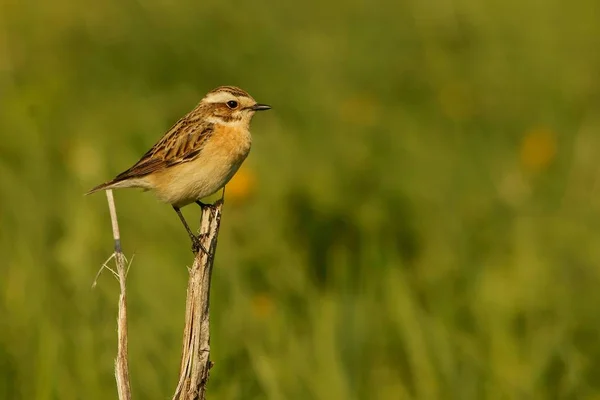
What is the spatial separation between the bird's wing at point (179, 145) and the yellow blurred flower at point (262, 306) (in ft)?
3.55

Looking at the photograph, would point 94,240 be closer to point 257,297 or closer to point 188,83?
point 257,297

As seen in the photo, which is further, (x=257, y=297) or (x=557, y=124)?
(x=557, y=124)

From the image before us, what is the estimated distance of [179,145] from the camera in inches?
244

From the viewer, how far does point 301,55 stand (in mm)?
13172

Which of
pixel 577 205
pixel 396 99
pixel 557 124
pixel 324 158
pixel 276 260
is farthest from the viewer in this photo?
pixel 396 99

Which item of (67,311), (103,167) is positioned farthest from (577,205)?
(67,311)

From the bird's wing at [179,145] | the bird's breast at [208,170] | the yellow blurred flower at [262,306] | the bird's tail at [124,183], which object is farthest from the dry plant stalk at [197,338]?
the yellow blurred flower at [262,306]

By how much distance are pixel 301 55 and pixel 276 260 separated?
5877mm

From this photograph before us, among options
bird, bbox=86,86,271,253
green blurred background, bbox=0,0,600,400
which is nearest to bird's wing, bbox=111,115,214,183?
bird, bbox=86,86,271,253

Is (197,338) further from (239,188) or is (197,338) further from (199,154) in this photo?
(239,188)

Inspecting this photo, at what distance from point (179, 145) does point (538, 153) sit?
441 centimetres

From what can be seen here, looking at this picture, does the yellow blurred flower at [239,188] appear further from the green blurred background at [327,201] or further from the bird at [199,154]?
the bird at [199,154]

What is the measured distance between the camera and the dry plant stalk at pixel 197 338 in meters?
3.82

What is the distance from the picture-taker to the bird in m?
5.93
